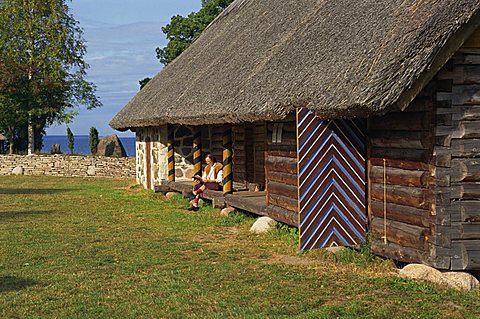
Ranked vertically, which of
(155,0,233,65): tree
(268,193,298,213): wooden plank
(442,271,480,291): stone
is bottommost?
(442,271,480,291): stone

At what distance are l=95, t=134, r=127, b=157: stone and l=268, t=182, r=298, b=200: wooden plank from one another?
25864mm

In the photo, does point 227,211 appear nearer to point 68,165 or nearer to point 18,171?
point 68,165

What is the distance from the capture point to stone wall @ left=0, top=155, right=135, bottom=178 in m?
30.2

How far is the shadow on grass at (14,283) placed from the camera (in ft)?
27.5

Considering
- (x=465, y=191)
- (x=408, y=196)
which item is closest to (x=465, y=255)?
(x=465, y=191)

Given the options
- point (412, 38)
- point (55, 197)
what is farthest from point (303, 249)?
point (55, 197)

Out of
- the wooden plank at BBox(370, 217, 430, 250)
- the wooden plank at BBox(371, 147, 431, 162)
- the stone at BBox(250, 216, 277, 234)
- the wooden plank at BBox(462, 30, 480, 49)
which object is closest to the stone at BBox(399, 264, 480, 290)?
the wooden plank at BBox(370, 217, 430, 250)

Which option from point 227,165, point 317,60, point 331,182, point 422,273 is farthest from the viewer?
point 227,165

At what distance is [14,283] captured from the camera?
28.5ft

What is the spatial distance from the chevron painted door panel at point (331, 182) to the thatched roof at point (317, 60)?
592mm

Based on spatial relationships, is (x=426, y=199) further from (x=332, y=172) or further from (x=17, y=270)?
(x=17, y=270)

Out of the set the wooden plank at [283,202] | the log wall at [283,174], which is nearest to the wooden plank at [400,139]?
the log wall at [283,174]

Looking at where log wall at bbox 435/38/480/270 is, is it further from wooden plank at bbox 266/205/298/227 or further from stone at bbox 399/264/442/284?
wooden plank at bbox 266/205/298/227

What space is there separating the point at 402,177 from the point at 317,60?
2437 millimetres
